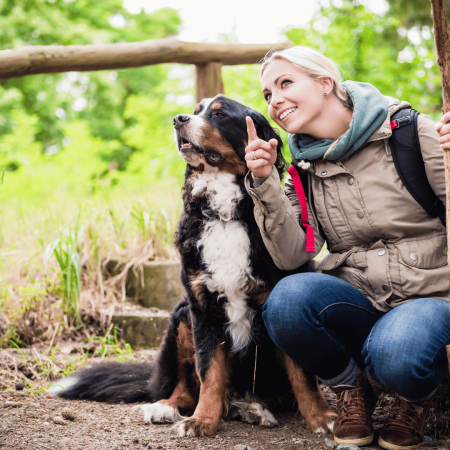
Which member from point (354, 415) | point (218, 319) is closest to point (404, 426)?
point (354, 415)

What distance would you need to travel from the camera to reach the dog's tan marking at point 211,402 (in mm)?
2014

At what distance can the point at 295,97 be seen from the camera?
2041 mm

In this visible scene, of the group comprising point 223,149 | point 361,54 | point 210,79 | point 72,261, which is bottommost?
point 72,261

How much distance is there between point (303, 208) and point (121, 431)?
4.21 ft

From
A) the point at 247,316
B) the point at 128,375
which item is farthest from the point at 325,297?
the point at 128,375

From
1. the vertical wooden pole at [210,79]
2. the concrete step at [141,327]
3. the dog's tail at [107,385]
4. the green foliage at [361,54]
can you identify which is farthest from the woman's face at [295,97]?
the green foliage at [361,54]

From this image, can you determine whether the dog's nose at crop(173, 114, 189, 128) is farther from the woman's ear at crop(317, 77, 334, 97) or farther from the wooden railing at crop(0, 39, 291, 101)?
the wooden railing at crop(0, 39, 291, 101)

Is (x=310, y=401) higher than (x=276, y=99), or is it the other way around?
(x=276, y=99)

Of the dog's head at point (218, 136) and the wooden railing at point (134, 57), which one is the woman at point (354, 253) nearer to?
the dog's head at point (218, 136)

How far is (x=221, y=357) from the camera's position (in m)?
2.17

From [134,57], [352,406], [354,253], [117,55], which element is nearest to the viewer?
[352,406]

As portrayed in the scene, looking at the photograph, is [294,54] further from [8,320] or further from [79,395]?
[8,320]

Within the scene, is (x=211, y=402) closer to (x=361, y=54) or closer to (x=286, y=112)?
(x=286, y=112)

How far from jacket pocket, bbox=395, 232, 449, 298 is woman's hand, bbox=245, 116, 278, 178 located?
608 millimetres
